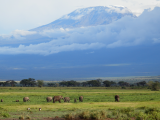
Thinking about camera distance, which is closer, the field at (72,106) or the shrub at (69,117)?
the shrub at (69,117)

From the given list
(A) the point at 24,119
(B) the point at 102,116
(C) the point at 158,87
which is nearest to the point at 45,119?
(A) the point at 24,119

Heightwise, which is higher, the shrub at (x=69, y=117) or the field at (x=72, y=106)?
the shrub at (x=69, y=117)

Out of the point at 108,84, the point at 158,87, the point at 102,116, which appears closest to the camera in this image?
the point at 102,116

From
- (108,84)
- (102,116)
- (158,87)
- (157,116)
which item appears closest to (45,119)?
(102,116)

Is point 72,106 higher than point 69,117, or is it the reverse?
point 69,117

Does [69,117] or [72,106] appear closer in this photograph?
[69,117]

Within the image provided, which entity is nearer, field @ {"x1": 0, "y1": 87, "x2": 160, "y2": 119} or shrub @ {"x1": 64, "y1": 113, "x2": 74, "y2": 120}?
shrub @ {"x1": 64, "y1": 113, "x2": 74, "y2": 120}

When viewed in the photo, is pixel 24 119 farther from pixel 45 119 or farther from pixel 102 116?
pixel 102 116

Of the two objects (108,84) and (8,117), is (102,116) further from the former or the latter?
(108,84)

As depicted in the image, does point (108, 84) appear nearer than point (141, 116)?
No

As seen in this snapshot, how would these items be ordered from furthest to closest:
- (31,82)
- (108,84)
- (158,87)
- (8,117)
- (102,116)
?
(31,82), (108,84), (158,87), (8,117), (102,116)

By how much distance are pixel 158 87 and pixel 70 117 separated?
237ft

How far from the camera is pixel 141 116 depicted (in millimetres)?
15492

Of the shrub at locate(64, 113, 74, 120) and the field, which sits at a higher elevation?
the shrub at locate(64, 113, 74, 120)
